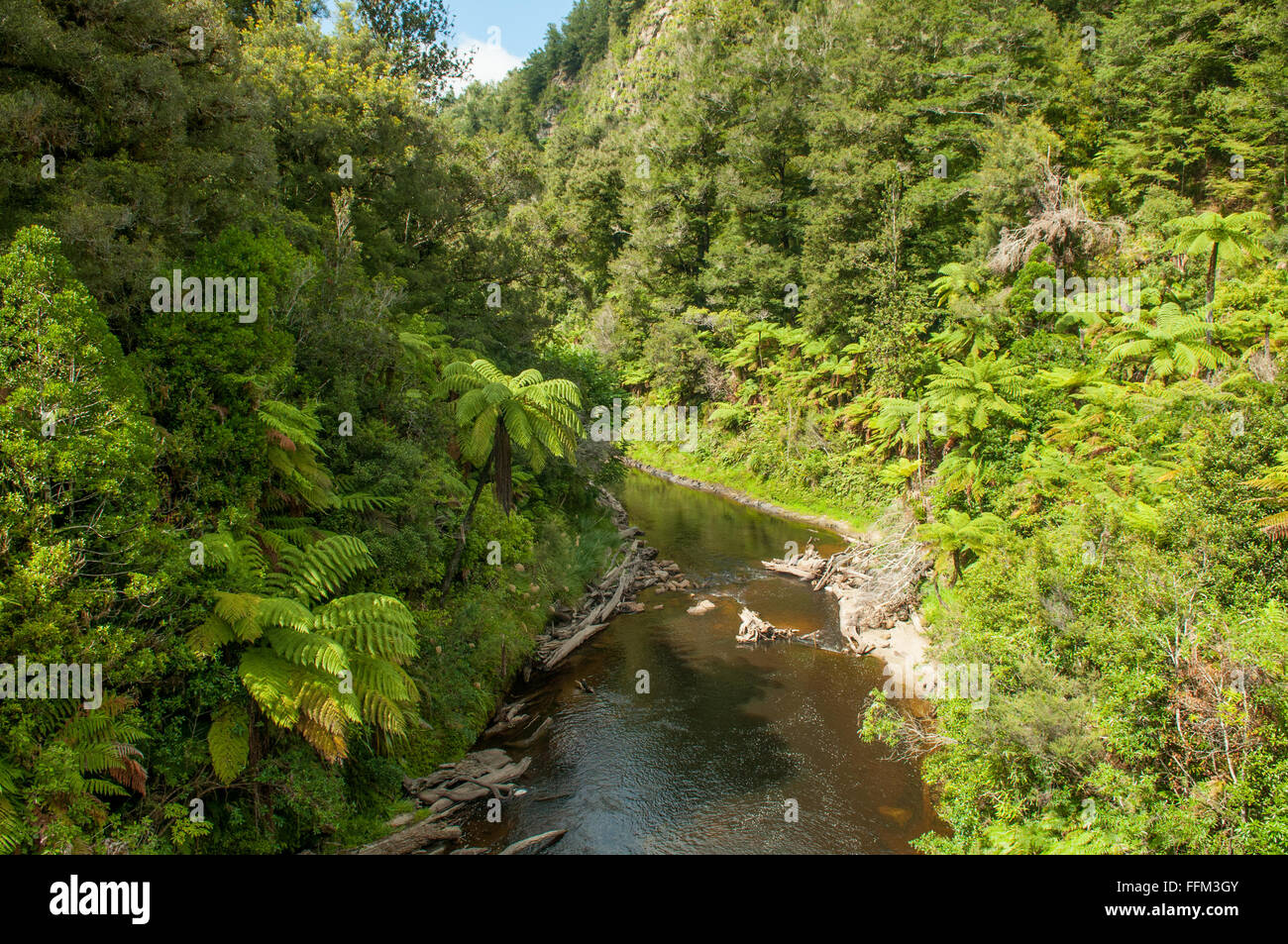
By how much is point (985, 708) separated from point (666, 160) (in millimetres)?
32409

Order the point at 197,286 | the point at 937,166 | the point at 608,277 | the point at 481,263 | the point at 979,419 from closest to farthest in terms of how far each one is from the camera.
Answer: the point at 197,286, the point at 979,419, the point at 481,263, the point at 937,166, the point at 608,277

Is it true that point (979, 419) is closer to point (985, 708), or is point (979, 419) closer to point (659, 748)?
point (985, 708)

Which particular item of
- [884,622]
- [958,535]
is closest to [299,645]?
[958,535]

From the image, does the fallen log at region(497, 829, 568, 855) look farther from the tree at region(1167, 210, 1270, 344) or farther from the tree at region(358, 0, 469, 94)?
the tree at region(358, 0, 469, 94)

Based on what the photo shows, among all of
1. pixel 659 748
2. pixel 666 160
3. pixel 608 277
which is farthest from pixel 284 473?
A: pixel 608 277

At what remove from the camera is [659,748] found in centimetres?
1065

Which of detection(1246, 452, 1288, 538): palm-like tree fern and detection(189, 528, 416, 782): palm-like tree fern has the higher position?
detection(1246, 452, 1288, 538): palm-like tree fern

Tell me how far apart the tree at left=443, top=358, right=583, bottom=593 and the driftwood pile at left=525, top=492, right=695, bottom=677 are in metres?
4.36

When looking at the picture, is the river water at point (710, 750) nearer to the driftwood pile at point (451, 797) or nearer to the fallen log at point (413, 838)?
the driftwood pile at point (451, 797)

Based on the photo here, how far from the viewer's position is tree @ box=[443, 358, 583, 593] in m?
9.90

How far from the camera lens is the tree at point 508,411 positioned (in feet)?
32.5

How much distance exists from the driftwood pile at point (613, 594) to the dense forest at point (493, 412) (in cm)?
62

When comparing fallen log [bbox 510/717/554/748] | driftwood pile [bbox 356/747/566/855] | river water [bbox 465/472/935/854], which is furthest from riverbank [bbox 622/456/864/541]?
driftwood pile [bbox 356/747/566/855]

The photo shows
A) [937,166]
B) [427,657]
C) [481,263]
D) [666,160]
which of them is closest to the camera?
[427,657]
